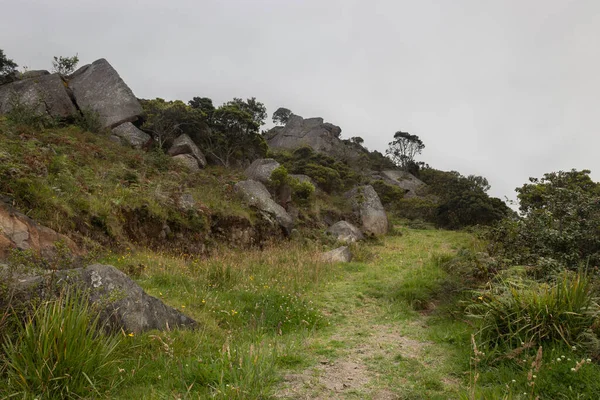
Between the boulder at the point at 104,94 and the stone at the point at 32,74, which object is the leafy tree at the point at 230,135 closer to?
the boulder at the point at 104,94

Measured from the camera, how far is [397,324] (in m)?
6.81

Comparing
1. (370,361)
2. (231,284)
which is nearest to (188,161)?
(231,284)

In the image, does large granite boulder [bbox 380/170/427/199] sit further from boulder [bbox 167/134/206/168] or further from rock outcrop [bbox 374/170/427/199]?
boulder [bbox 167/134/206/168]

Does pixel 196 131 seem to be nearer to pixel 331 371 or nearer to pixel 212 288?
pixel 212 288

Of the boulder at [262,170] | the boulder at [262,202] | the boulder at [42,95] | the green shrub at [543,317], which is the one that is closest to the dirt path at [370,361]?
the green shrub at [543,317]

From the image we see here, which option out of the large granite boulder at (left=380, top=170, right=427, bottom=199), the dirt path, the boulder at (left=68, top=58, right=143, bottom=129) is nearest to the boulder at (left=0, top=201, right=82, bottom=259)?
the dirt path

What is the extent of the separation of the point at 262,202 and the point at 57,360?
43.1 feet

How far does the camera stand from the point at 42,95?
17109mm

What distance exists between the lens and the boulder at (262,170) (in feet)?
63.1

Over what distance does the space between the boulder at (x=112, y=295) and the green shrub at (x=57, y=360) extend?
0.58 m

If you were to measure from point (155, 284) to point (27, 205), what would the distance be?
12.2ft

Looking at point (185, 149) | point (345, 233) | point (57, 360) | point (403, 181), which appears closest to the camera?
point (57, 360)

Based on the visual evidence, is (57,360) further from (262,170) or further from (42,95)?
(42,95)

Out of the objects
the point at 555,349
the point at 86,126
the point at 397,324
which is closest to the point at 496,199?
the point at 397,324
